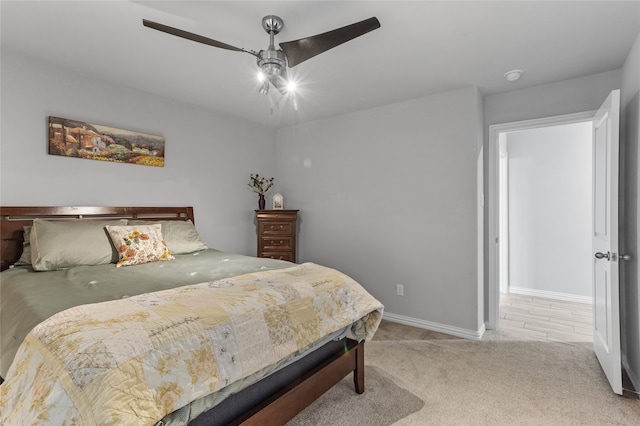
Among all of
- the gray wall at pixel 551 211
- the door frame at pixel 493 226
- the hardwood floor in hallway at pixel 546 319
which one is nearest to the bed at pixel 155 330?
the door frame at pixel 493 226

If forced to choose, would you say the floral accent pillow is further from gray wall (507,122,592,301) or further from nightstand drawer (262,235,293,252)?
gray wall (507,122,592,301)

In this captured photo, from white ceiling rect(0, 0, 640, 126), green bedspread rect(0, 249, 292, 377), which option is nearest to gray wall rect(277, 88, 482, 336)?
white ceiling rect(0, 0, 640, 126)

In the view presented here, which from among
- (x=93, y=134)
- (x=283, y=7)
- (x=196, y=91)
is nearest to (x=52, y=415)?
(x=283, y=7)

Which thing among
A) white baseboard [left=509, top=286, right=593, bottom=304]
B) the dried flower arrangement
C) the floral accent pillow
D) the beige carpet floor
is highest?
the dried flower arrangement

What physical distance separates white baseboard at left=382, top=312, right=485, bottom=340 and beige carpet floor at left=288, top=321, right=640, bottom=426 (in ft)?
0.40

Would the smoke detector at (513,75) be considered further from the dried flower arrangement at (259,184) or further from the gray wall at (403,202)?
the dried flower arrangement at (259,184)

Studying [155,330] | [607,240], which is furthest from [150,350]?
[607,240]

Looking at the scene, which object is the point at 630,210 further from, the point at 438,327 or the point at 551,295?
the point at 551,295

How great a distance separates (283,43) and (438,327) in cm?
305

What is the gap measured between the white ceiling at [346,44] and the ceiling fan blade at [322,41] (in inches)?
11.8

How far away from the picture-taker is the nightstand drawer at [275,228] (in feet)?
14.0

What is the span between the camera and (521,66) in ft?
9.09

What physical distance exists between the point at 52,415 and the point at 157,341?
13.2 inches

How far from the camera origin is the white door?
222cm
